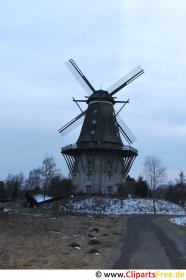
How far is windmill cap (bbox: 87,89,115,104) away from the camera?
78438 millimetres

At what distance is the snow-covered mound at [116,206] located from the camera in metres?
65.7

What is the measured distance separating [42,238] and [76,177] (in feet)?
181

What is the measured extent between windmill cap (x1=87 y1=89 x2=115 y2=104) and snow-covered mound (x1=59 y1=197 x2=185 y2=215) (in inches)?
650

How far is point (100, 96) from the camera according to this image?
78.5 metres

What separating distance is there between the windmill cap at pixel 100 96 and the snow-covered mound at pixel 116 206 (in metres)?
16.5

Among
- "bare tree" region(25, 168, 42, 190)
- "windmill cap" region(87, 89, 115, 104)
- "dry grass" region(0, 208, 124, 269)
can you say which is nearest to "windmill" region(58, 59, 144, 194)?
"windmill cap" region(87, 89, 115, 104)

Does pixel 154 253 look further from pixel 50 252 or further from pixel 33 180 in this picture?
pixel 33 180

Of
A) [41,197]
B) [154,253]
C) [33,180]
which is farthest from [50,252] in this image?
[33,180]

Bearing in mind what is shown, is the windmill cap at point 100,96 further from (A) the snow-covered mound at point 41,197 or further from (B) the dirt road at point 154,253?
(B) the dirt road at point 154,253

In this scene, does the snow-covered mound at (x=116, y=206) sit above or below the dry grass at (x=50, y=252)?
above

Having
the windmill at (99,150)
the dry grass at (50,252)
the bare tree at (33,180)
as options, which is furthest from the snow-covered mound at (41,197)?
the bare tree at (33,180)

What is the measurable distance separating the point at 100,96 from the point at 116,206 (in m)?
19.3

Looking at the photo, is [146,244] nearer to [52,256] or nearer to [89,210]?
[52,256]
